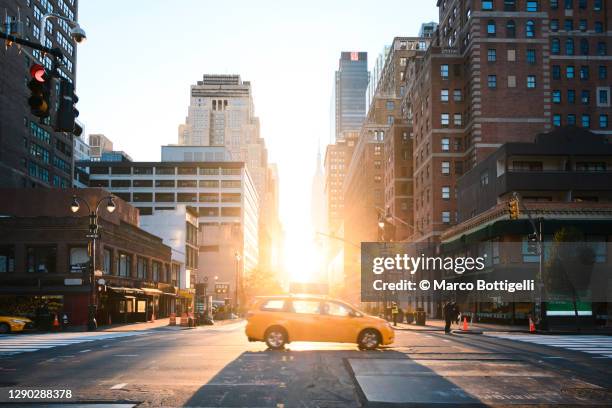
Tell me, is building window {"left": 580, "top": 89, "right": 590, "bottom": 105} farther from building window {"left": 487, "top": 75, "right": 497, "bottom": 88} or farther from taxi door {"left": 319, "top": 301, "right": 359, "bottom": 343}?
taxi door {"left": 319, "top": 301, "right": 359, "bottom": 343}

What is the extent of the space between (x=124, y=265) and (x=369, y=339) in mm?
41180

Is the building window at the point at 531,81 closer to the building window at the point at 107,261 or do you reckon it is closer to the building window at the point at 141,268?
the building window at the point at 141,268

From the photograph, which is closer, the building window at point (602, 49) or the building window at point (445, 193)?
the building window at point (445, 193)

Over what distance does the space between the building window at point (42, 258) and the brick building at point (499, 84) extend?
46.6 m

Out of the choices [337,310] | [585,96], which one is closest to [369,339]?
[337,310]

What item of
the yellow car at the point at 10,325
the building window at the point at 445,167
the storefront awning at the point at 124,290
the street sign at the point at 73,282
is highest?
the building window at the point at 445,167

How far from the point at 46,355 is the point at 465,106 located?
228 feet

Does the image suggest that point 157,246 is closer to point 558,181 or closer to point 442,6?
point 558,181

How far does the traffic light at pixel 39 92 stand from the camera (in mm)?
13570

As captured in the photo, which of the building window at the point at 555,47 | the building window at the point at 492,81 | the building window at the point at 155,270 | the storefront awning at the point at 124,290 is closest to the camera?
the storefront awning at the point at 124,290

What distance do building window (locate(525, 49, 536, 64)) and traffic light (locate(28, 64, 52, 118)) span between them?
240 ft

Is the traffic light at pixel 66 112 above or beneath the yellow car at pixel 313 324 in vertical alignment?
above

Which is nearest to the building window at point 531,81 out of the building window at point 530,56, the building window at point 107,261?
the building window at point 530,56

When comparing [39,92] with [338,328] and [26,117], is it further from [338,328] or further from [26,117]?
[26,117]
